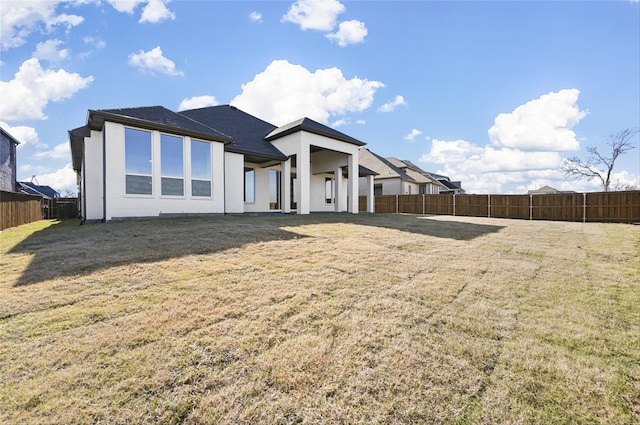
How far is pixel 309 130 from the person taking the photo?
1441 centimetres

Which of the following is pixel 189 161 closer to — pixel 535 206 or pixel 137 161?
pixel 137 161

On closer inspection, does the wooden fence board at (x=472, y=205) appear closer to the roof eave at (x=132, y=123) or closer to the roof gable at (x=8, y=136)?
the roof eave at (x=132, y=123)

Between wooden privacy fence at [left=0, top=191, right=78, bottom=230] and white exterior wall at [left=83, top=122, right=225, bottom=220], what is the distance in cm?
354

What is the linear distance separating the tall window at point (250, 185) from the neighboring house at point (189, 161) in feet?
0.12

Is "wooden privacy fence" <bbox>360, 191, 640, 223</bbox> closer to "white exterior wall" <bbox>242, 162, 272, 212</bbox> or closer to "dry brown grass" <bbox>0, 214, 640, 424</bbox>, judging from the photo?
"white exterior wall" <bbox>242, 162, 272, 212</bbox>

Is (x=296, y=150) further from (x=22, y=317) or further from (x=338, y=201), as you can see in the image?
(x=22, y=317)

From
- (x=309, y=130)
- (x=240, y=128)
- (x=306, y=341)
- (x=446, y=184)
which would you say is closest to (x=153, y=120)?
(x=240, y=128)

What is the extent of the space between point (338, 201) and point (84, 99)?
1370cm

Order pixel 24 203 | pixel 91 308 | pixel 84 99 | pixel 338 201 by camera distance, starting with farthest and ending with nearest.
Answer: pixel 338 201 < pixel 24 203 < pixel 84 99 < pixel 91 308

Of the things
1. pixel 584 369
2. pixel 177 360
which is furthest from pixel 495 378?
pixel 177 360

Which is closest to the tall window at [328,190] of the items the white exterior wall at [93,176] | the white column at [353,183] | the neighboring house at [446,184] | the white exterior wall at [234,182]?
the white column at [353,183]

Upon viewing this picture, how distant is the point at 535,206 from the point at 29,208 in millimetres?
29820

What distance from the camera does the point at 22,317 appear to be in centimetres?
274

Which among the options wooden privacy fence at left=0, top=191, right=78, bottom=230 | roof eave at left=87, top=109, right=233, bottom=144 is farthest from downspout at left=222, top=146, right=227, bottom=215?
wooden privacy fence at left=0, top=191, right=78, bottom=230
